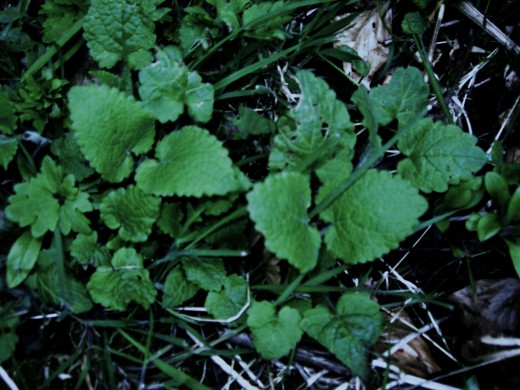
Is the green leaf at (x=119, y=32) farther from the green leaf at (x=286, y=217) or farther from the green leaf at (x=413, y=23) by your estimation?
the green leaf at (x=413, y=23)

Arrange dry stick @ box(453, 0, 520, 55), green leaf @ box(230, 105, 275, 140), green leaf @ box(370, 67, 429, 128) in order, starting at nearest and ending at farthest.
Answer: green leaf @ box(230, 105, 275, 140)
green leaf @ box(370, 67, 429, 128)
dry stick @ box(453, 0, 520, 55)

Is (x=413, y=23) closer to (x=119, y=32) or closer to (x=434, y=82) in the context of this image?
(x=434, y=82)

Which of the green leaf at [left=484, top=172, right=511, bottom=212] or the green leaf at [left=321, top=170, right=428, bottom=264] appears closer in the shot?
the green leaf at [left=321, top=170, right=428, bottom=264]

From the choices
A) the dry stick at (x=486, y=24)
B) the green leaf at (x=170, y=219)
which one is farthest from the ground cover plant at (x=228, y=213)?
the dry stick at (x=486, y=24)

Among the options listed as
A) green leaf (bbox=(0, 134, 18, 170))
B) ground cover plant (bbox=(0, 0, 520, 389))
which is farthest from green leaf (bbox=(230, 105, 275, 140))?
green leaf (bbox=(0, 134, 18, 170))

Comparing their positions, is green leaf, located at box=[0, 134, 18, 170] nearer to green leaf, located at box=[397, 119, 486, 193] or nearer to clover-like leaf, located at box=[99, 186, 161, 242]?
clover-like leaf, located at box=[99, 186, 161, 242]
